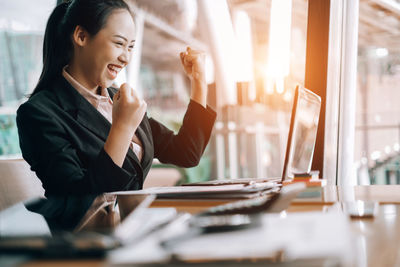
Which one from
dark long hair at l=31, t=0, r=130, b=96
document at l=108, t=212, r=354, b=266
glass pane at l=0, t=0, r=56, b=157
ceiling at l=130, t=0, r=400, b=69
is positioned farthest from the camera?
ceiling at l=130, t=0, r=400, b=69

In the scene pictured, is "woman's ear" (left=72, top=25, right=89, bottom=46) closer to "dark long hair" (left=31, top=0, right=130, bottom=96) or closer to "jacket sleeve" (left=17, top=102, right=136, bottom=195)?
"dark long hair" (left=31, top=0, right=130, bottom=96)

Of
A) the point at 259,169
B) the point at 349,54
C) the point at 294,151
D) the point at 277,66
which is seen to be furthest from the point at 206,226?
the point at 259,169

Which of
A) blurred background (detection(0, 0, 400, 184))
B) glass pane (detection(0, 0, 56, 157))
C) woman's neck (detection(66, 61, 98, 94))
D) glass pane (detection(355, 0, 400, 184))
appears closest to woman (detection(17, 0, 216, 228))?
woman's neck (detection(66, 61, 98, 94))

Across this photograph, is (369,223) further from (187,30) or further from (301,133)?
(187,30)

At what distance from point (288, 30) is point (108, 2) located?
3.96 feet

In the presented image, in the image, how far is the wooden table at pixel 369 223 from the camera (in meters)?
0.49

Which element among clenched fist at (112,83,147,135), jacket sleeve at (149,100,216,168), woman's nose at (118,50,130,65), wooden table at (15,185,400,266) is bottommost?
wooden table at (15,185,400,266)

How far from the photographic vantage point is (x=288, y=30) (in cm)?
238

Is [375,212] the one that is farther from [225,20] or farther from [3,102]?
[225,20]

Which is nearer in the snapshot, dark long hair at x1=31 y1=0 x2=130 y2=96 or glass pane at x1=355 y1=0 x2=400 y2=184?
dark long hair at x1=31 y1=0 x2=130 y2=96

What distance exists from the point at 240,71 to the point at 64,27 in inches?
82.2

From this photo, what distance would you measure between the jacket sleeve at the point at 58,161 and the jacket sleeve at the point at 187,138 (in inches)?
17.8

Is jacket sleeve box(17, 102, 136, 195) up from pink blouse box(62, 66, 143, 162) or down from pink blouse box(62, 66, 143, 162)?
down

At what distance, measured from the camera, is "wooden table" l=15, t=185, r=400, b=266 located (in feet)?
1.60
